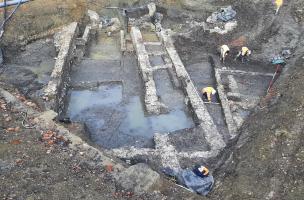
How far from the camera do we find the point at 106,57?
55.5 feet

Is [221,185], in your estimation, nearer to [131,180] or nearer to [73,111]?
[131,180]

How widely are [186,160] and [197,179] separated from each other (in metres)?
1.08

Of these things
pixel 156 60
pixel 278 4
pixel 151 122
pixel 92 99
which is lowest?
pixel 151 122

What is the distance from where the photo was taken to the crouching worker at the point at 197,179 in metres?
10.3

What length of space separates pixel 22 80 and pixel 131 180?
22.6 ft

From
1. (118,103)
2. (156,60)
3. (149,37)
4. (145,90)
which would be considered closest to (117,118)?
(118,103)

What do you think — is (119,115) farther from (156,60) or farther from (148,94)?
(156,60)

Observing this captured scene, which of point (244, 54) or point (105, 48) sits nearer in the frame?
point (244, 54)

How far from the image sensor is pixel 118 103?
14414 millimetres

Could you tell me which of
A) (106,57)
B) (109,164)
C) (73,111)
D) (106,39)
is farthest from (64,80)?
(109,164)

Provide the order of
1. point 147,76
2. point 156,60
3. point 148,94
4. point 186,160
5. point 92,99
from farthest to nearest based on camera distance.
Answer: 1. point 156,60
2. point 147,76
3. point 92,99
4. point 148,94
5. point 186,160

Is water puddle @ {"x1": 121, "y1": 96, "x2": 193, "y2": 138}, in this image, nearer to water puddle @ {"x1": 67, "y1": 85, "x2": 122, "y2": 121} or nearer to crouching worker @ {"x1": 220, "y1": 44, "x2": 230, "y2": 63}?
water puddle @ {"x1": 67, "y1": 85, "x2": 122, "y2": 121}

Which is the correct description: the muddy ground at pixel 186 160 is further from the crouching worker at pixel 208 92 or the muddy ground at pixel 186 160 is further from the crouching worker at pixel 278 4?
the crouching worker at pixel 278 4

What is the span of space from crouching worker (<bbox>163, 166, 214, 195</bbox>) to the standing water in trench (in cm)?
200
